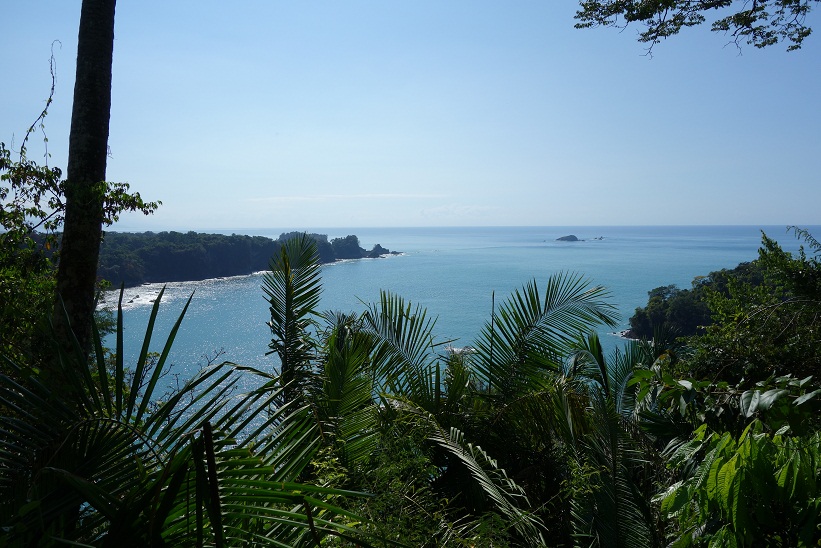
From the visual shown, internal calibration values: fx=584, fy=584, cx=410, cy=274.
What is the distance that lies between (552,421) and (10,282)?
14.1 feet

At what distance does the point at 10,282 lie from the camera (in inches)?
177

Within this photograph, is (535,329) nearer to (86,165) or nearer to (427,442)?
(427,442)

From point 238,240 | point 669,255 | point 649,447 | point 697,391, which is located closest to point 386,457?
point 697,391

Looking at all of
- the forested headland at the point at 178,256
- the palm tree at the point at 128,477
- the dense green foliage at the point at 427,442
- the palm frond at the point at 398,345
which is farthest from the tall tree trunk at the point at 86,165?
the forested headland at the point at 178,256

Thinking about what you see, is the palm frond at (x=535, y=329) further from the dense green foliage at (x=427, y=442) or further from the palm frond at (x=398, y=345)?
the palm frond at (x=398, y=345)

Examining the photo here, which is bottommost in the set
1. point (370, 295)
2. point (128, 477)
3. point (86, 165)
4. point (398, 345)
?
point (370, 295)

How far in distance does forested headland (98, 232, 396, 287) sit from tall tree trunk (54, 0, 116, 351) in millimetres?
8644

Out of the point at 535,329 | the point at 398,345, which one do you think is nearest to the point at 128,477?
the point at 398,345

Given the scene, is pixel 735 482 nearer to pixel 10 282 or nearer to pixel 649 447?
pixel 649 447

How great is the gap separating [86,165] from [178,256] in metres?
21.7

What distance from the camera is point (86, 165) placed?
418cm

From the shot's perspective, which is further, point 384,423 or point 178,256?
point 178,256

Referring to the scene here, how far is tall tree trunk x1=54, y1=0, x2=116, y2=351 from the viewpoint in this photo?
394 centimetres

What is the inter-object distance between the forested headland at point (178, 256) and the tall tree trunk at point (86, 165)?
340 inches
